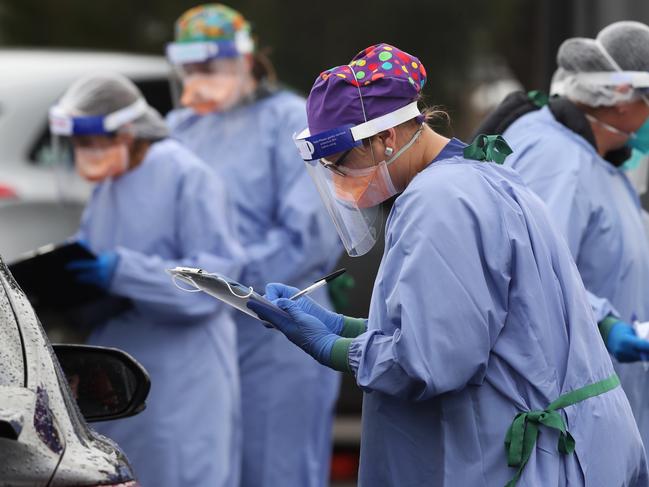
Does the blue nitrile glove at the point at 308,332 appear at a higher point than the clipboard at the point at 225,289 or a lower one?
lower

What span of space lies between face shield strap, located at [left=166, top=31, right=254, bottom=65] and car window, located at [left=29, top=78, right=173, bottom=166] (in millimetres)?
597

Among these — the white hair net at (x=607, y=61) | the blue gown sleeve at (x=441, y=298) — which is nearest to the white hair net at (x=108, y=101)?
the white hair net at (x=607, y=61)

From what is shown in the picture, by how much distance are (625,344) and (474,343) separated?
1.23m

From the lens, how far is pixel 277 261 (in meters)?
5.60

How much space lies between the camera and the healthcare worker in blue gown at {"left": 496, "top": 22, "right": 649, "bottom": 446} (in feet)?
13.2

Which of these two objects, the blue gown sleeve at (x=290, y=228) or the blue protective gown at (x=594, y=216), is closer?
the blue protective gown at (x=594, y=216)

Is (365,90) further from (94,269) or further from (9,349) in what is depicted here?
(94,269)

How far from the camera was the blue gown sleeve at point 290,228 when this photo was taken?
5.59 m

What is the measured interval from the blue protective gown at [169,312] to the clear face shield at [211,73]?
2.09ft

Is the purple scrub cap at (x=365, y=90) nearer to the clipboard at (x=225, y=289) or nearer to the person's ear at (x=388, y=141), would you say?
the person's ear at (x=388, y=141)

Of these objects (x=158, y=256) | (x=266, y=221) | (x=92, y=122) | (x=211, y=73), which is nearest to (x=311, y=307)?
(x=158, y=256)

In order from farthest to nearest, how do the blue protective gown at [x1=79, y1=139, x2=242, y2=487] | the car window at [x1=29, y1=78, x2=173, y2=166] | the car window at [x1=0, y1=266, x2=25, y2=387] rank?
the car window at [x1=29, y1=78, x2=173, y2=166] → the blue protective gown at [x1=79, y1=139, x2=242, y2=487] → the car window at [x1=0, y1=266, x2=25, y2=387]

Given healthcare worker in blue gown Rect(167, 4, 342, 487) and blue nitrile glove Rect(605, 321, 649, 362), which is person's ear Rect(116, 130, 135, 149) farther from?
blue nitrile glove Rect(605, 321, 649, 362)

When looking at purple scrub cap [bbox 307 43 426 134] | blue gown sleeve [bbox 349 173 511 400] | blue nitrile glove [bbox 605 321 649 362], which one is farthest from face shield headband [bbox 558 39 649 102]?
blue gown sleeve [bbox 349 173 511 400]
